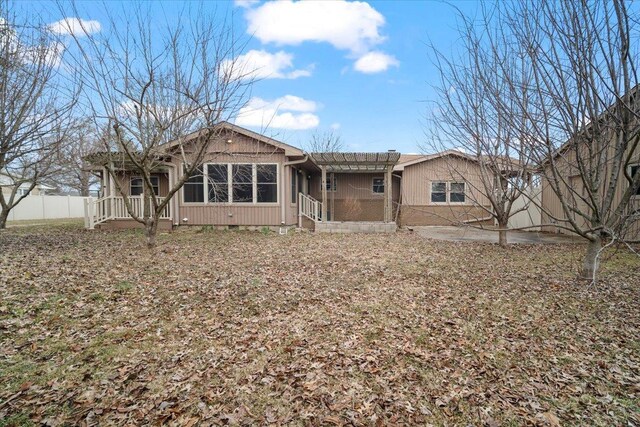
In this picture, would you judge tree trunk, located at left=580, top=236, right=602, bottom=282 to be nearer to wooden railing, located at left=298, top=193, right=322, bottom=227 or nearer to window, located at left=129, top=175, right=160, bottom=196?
wooden railing, located at left=298, top=193, right=322, bottom=227

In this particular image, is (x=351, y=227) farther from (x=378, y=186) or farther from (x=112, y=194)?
(x=112, y=194)

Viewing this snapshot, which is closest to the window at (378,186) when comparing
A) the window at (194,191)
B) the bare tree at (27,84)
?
the window at (194,191)

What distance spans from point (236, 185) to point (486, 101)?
9130mm

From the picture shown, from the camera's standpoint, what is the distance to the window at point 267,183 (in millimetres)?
12995

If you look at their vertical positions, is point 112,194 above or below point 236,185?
below

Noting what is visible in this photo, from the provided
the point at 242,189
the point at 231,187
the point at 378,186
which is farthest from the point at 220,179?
the point at 378,186

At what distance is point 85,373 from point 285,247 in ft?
21.4

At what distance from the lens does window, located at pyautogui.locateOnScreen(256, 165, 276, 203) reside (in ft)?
42.6

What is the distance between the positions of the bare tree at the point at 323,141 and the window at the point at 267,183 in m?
16.4

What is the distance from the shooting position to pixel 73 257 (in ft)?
24.4

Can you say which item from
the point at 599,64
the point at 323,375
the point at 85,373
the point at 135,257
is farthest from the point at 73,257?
the point at 599,64

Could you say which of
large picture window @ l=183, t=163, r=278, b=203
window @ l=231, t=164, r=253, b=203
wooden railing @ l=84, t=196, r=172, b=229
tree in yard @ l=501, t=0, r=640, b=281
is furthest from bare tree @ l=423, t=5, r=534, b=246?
wooden railing @ l=84, t=196, r=172, b=229

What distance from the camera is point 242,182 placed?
1272 centimetres

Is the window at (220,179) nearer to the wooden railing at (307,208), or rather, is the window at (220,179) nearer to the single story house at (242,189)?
the single story house at (242,189)
